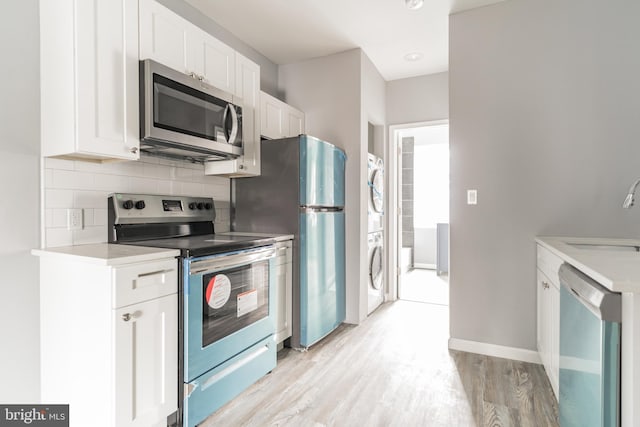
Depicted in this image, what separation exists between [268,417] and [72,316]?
3.70ft

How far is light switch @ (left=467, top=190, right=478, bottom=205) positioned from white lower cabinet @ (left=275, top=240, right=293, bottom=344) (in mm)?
1512

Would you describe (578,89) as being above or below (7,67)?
above

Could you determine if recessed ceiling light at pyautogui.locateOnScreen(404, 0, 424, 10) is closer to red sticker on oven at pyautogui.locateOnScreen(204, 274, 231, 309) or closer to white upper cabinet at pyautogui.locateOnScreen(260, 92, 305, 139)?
white upper cabinet at pyautogui.locateOnScreen(260, 92, 305, 139)

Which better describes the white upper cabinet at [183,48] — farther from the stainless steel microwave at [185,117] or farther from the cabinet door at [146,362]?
the cabinet door at [146,362]

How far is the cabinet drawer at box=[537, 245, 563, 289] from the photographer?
6.13ft

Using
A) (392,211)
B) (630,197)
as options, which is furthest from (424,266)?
(630,197)

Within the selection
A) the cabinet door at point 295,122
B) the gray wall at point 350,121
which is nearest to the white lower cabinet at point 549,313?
the gray wall at point 350,121

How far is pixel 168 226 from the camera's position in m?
2.30

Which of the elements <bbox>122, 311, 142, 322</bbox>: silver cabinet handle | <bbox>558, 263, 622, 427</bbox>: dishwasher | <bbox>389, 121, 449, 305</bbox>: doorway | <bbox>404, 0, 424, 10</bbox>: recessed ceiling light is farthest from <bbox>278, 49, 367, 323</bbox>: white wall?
<bbox>389, 121, 449, 305</bbox>: doorway

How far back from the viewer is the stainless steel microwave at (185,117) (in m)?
1.85

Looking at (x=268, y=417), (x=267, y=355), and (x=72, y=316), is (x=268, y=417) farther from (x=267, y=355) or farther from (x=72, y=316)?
(x=72, y=316)

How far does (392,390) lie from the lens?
2.10 metres

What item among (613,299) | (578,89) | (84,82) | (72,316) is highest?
(578,89)

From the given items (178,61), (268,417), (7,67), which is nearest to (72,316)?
(268,417)
